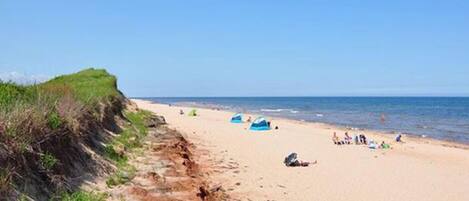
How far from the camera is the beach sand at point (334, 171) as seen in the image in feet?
39.1

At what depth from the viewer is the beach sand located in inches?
469

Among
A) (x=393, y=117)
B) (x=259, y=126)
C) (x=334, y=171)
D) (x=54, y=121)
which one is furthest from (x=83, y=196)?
(x=393, y=117)

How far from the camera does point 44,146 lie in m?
8.23

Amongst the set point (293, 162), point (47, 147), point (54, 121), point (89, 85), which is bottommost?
point (293, 162)

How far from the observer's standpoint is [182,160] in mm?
13602

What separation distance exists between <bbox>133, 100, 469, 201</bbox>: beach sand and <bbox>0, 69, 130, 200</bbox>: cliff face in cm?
348

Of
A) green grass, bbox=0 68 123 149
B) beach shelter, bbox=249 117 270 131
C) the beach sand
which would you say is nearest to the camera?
green grass, bbox=0 68 123 149

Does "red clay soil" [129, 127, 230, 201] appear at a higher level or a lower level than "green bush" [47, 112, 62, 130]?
lower

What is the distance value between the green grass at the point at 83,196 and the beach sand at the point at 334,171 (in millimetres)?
3581

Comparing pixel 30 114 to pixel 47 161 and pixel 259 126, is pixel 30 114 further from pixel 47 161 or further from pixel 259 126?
pixel 259 126

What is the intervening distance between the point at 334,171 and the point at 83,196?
9236 mm

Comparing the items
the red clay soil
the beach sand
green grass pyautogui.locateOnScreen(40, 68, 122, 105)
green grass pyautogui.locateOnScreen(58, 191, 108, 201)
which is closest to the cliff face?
green grass pyautogui.locateOnScreen(58, 191, 108, 201)

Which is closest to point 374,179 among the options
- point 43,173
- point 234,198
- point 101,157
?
point 234,198

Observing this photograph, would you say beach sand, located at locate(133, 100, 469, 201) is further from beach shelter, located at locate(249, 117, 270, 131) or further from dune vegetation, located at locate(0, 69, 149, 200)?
beach shelter, located at locate(249, 117, 270, 131)
